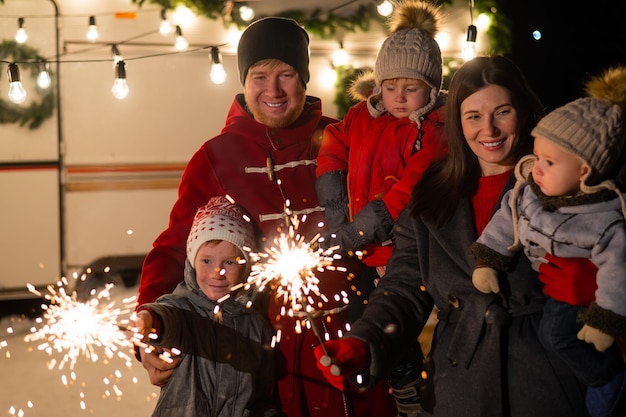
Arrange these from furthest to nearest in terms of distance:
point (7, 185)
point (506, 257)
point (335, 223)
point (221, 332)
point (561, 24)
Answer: point (561, 24) < point (7, 185) < point (335, 223) < point (221, 332) < point (506, 257)

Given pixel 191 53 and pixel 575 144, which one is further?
pixel 191 53

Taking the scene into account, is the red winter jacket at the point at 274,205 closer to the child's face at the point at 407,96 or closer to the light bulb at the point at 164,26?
the child's face at the point at 407,96

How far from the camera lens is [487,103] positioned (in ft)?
9.36

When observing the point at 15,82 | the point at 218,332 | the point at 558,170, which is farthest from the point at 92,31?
the point at 558,170

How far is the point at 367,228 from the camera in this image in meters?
3.60

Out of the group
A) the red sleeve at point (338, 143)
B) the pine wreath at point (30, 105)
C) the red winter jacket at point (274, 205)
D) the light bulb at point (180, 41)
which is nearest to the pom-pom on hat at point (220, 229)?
the red winter jacket at point (274, 205)

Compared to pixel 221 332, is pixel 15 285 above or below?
below

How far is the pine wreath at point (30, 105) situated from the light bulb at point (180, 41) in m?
1.46

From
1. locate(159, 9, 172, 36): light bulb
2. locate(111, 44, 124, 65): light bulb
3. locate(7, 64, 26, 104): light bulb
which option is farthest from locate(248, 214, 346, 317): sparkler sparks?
locate(159, 9, 172, 36): light bulb

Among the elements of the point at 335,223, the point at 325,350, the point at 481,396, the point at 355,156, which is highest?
the point at 355,156

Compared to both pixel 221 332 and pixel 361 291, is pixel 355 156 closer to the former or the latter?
pixel 361 291

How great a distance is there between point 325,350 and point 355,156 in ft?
4.71

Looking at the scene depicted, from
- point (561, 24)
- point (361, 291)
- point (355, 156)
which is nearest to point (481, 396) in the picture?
point (361, 291)

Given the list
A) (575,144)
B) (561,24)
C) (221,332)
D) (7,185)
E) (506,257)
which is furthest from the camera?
(561,24)
